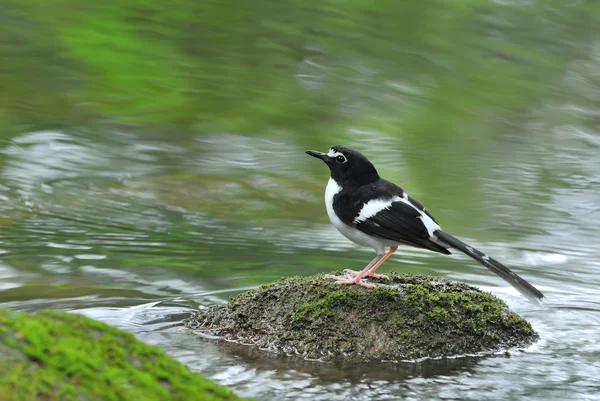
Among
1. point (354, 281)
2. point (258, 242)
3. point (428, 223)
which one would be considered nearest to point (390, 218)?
point (428, 223)

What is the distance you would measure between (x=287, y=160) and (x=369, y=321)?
882 centimetres

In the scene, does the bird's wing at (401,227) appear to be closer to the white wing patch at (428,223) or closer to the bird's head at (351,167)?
the white wing patch at (428,223)

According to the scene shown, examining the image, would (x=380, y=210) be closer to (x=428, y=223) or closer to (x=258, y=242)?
(x=428, y=223)

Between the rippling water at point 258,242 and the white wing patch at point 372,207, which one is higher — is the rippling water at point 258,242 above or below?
below

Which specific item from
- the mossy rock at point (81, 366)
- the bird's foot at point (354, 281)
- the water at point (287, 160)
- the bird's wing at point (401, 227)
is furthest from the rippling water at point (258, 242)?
the mossy rock at point (81, 366)

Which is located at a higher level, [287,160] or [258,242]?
[287,160]

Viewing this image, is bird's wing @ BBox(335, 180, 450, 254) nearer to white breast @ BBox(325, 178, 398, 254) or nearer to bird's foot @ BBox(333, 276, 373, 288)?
white breast @ BBox(325, 178, 398, 254)

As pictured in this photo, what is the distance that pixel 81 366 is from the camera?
345 cm

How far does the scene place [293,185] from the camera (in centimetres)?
1340

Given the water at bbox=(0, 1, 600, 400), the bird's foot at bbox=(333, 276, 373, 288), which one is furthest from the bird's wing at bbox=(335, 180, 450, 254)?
the water at bbox=(0, 1, 600, 400)

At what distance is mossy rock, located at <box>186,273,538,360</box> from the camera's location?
5945 millimetres

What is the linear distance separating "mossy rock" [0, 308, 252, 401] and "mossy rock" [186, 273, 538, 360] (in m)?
2.08

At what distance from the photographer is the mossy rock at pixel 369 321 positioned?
5.95 metres

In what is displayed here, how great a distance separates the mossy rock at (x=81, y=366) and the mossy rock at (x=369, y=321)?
6.81 feet
